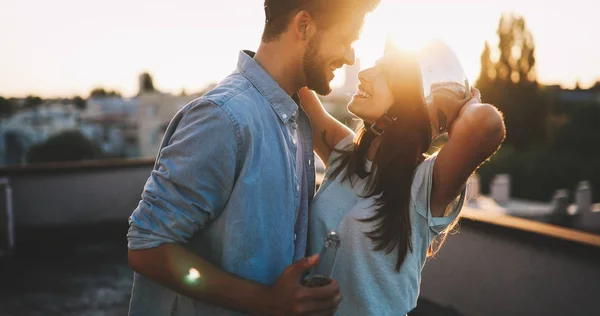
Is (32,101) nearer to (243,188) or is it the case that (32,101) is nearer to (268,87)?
(268,87)

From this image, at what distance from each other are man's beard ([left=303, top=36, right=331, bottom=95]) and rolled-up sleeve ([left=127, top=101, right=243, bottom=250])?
38 cm

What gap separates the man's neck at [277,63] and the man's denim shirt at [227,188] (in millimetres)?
46

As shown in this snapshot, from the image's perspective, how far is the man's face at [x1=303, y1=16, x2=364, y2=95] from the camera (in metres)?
1.51

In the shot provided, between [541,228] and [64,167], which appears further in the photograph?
A: [64,167]

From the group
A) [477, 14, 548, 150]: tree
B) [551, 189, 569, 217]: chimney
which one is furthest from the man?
[477, 14, 548, 150]: tree

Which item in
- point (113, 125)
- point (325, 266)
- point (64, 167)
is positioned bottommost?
point (113, 125)

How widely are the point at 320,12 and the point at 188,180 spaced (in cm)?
62

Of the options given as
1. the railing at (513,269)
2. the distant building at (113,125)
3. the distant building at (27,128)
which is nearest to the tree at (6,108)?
the distant building at (27,128)

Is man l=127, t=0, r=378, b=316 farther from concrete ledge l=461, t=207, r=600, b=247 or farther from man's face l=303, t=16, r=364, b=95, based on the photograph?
concrete ledge l=461, t=207, r=600, b=247

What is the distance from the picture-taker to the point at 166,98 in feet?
171

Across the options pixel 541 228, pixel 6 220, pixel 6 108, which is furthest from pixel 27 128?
pixel 541 228

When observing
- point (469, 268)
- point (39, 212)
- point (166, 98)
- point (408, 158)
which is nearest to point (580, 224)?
point (469, 268)

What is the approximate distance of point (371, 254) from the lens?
1899 millimetres

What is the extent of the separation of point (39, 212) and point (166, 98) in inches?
1799
